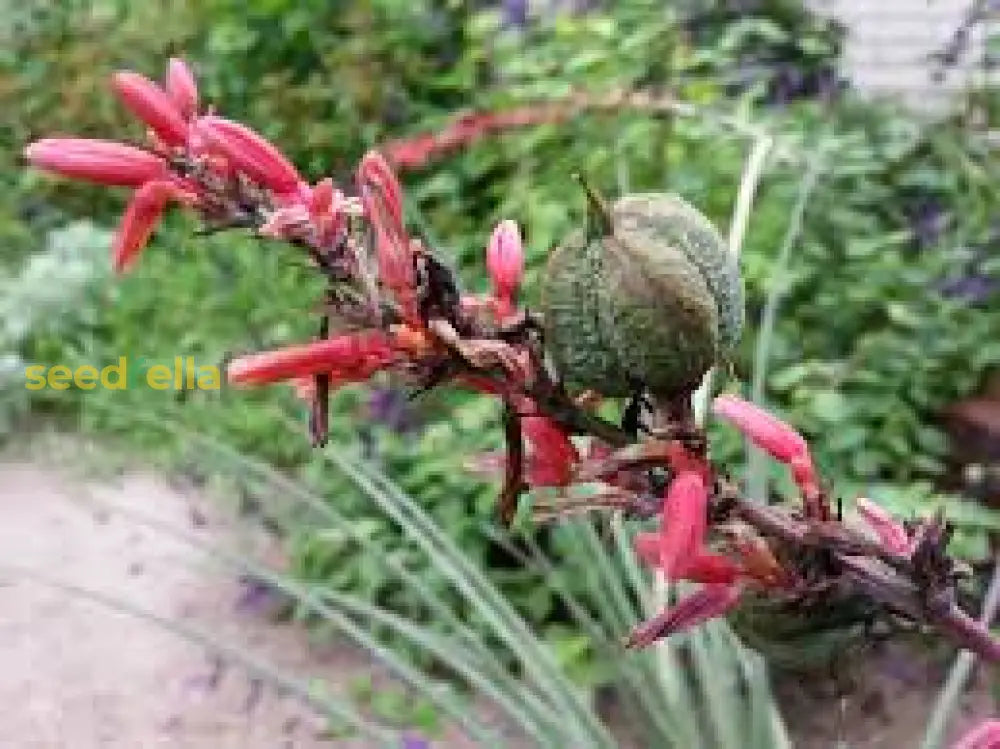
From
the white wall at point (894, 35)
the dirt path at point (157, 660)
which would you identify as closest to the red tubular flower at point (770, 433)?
the dirt path at point (157, 660)

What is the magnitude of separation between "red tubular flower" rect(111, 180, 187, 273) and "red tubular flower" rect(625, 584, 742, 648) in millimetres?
249

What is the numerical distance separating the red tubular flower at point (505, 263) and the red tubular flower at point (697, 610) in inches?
5.3

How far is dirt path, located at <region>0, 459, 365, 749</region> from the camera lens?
9.37 ft

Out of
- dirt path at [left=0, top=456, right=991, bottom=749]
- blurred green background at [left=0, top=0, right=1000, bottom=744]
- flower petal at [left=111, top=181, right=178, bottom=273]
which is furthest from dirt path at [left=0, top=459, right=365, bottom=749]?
flower petal at [left=111, top=181, right=178, bottom=273]

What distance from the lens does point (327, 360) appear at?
65 centimetres

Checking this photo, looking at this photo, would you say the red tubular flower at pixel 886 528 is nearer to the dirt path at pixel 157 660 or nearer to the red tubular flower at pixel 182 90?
the red tubular flower at pixel 182 90

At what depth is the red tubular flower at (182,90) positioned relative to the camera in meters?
0.75

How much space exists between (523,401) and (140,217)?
218 millimetres

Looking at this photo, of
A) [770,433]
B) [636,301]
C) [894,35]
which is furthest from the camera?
[894,35]

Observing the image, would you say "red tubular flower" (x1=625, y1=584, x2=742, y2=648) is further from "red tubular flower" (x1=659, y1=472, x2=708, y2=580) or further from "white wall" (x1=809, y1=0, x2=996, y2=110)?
"white wall" (x1=809, y1=0, x2=996, y2=110)

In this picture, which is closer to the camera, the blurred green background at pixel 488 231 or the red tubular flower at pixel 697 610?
the red tubular flower at pixel 697 610

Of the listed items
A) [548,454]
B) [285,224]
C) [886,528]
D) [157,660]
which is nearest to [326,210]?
[285,224]

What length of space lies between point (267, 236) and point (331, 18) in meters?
4.06

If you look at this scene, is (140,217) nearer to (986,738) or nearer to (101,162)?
(101,162)
